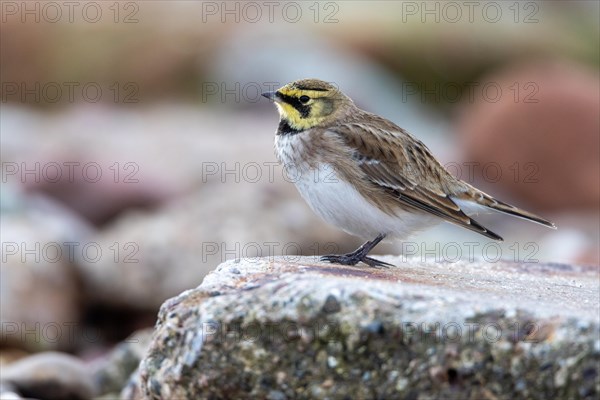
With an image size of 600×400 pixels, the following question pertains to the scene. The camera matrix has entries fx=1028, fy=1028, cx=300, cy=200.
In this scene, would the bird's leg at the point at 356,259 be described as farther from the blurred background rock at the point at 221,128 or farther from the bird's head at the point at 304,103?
the blurred background rock at the point at 221,128

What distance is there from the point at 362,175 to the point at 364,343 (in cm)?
274

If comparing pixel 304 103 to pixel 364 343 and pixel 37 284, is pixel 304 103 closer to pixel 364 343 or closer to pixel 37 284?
pixel 364 343

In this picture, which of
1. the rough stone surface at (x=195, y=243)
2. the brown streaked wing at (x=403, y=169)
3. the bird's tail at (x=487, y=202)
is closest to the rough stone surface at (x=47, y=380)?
the rough stone surface at (x=195, y=243)

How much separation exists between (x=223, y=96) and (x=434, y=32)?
5.50 m

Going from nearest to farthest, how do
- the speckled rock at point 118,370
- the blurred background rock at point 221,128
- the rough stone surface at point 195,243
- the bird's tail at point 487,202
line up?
the bird's tail at point 487,202 < the speckled rock at point 118,370 < the rough stone surface at point 195,243 < the blurred background rock at point 221,128

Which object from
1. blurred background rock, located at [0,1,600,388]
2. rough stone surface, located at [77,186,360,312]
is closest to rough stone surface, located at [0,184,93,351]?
blurred background rock, located at [0,1,600,388]

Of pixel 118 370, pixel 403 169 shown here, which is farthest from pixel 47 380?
pixel 403 169

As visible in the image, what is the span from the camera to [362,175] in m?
7.60

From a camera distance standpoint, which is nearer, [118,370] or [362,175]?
[362,175]

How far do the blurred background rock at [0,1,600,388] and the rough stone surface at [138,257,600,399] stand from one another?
4.67 metres

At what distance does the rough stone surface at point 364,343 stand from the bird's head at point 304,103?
2616 millimetres

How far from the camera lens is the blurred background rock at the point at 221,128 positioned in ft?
36.8

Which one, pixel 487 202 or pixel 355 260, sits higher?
pixel 487 202

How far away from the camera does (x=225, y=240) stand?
11.1 metres
